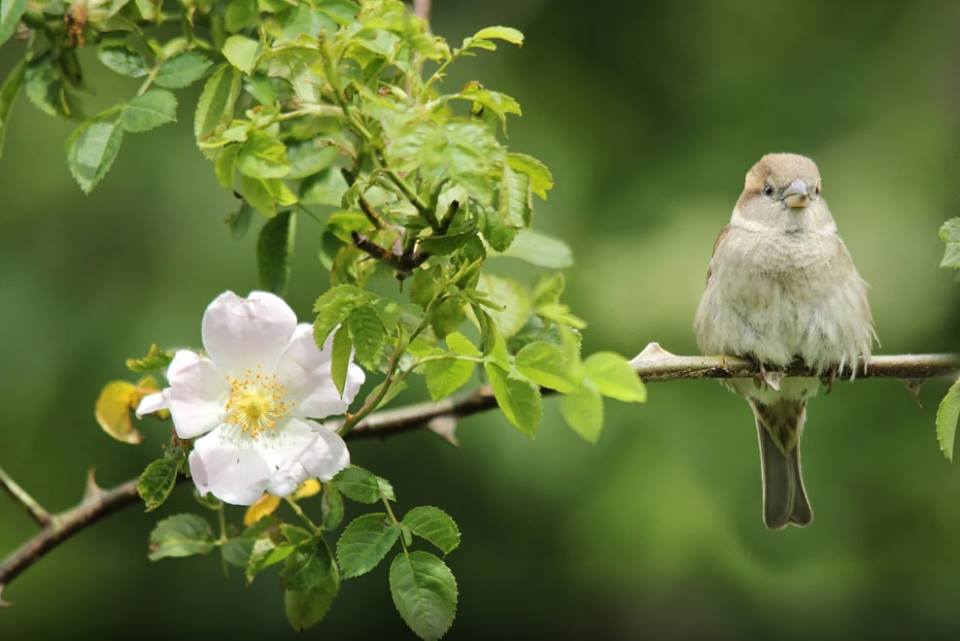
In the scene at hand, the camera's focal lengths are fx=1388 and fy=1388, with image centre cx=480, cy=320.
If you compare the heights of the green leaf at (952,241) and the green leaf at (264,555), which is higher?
the green leaf at (952,241)

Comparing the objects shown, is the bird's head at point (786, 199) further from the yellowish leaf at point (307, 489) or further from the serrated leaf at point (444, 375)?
the serrated leaf at point (444, 375)

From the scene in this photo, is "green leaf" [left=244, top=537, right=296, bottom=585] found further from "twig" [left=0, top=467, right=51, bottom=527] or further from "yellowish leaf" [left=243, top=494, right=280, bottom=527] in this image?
"twig" [left=0, top=467, right=51, bottom=527]

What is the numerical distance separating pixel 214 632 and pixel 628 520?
1.30 meters

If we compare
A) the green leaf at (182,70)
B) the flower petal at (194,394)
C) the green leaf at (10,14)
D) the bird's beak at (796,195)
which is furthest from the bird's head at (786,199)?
the green leaf at (10,14)

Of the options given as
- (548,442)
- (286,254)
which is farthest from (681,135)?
(286,254)

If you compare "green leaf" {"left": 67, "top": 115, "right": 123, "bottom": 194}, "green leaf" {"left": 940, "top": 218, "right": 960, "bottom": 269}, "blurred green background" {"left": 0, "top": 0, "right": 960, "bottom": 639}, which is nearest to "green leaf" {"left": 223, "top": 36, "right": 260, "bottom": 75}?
"green leaf" {"left": 67, "top": 115, "right": 123, "bottom": 194}

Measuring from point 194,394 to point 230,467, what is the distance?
0.09 metres

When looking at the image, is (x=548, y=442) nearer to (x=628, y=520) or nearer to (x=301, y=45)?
(x=628, y=520)

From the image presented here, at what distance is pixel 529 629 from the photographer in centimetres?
433

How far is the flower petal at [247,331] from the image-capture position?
1466 millimetres

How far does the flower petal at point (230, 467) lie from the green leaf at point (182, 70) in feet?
1.35

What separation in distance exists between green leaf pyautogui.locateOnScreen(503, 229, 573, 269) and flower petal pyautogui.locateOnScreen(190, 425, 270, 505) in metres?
0.43

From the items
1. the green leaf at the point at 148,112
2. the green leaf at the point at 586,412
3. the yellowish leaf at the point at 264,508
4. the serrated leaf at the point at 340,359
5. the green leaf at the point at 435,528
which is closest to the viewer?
the green leaf at the point at 586,412

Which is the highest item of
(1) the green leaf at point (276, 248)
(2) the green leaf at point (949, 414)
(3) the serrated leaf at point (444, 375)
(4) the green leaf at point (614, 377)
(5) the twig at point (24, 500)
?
(2) the green leaf at point (949, 414)
